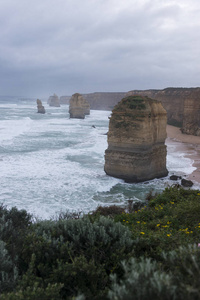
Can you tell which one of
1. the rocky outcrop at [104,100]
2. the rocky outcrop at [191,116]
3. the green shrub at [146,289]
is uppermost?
the rocky outcrop at [104,100]

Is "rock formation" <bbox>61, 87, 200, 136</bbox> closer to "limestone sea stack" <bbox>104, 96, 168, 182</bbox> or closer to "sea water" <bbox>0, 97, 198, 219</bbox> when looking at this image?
"sea water" <bbox>0, 97, 198, 219</bbox>

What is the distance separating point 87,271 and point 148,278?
1.23 metres

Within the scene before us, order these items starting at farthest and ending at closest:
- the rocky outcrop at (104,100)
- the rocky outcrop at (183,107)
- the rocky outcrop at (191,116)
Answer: the rocky outcrop at (104,100) < the rocky outcrop at (183,107) < the rocky outcrop at (191,116)

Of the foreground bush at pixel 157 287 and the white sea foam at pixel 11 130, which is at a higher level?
the foreground bush at pixel 157 287

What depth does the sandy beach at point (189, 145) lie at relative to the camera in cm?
1914

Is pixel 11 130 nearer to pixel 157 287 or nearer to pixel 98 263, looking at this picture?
pixel 98 263

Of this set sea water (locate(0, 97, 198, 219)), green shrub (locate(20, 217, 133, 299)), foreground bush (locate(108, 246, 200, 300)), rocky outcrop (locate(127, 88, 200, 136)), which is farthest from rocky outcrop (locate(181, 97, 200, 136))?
foreground bush (locate(108, 246, 200, 300))

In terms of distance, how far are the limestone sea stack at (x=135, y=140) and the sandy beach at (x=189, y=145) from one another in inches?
139

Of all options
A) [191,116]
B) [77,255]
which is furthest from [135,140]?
[191,116]

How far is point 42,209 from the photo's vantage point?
38.2 feet

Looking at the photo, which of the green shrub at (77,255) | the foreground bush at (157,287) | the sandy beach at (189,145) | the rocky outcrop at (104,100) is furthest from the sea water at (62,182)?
the rocky outcrop at (104,100)

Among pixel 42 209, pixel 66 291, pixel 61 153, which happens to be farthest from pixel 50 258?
pixel 61 153

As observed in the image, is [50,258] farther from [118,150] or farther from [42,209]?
[118,150]

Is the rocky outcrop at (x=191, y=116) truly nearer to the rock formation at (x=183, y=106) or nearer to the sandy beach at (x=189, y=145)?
the rock formation at (x=183, y=106)
